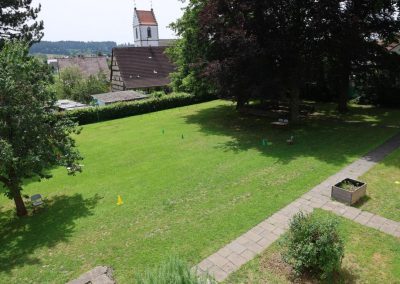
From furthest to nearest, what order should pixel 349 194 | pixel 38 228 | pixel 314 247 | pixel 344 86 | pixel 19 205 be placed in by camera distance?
pixel 344 86
pixel 19 205
pixel 38 228
pixel 349 194
pixel 314 247

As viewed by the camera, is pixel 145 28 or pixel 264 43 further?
pixel 145 28

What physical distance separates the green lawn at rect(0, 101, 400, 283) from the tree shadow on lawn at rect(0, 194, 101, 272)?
4 cm

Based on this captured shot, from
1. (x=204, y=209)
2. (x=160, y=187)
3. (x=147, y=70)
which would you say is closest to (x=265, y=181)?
(x=204, y=209)

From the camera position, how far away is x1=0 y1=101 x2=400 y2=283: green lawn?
8.17 meters

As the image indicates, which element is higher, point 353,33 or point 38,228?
point 353,33

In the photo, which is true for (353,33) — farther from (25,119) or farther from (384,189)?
(25,119)

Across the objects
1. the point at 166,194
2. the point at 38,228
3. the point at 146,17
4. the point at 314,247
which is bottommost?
the point at 38,228

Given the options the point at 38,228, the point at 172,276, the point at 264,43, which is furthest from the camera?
the point at 264,43

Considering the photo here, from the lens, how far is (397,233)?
26.7 feet

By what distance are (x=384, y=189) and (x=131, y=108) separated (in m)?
23.8

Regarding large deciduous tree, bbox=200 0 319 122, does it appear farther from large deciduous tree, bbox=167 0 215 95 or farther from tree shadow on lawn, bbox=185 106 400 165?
large deciduous tree, bbox=167 0 215 95

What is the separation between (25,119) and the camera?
32.1 feet

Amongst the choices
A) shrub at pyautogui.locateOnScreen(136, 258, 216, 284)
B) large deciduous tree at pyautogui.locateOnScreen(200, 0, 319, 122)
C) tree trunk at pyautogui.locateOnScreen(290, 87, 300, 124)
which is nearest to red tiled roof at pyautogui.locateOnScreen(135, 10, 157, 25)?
large deciduous tree at pyautogui.locateOnScreen(200, 0, 319, 122)

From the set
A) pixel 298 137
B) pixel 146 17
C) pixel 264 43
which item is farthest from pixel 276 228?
pixel 146 17
